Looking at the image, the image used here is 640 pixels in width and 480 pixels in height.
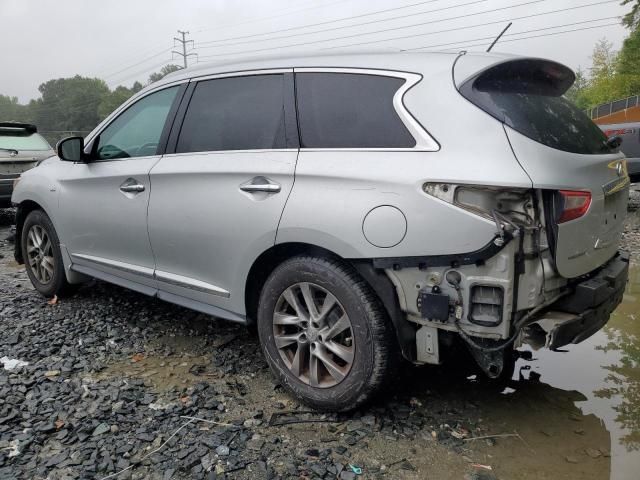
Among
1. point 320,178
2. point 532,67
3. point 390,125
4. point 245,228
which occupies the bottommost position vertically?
point 245,228

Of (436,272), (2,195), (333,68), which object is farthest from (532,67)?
(2,195)

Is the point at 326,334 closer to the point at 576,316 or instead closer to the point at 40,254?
the point at 576,316

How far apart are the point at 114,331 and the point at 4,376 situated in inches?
34.1

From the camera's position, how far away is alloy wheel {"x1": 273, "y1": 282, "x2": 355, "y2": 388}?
2.76 metres

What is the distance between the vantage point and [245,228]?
9.75 feet

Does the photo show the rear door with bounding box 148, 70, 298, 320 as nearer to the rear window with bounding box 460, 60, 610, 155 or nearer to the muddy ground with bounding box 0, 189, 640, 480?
the muddy ground with bounding box 0, 189, 640, 480

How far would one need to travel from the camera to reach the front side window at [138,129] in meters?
3.73

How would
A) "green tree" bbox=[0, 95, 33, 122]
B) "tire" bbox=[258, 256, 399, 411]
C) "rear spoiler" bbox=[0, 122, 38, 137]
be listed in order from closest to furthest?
1. "tire" bbox=[258, 256, 399, 411]
2. "rear spoiler" bbox=[0, 122, 38, 137]
3. "green tree" bbox=[0, 95, 33, 122]

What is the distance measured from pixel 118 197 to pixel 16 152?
238 inches

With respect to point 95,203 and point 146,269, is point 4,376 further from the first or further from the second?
point 95,203

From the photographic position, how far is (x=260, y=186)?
2916mm

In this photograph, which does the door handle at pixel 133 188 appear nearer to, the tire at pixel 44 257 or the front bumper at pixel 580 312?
the tire at pixel 44 257

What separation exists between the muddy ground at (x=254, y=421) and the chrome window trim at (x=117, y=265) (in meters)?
0.54

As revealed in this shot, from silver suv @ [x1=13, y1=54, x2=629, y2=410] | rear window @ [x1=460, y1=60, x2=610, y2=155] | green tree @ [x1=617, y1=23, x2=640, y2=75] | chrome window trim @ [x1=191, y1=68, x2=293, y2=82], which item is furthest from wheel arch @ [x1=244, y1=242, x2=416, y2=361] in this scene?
green tree @ [x1=617, y1=23, x2=640, y2=75]
